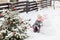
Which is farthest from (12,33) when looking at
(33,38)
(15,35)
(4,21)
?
(33,38)

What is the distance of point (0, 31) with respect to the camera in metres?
5.19

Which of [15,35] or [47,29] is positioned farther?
[47,29]

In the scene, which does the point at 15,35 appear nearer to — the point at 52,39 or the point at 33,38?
the point at 33,38

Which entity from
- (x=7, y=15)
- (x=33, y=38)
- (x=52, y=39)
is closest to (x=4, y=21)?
(x=7, y=15)

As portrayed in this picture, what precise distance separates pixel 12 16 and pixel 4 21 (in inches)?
12.1

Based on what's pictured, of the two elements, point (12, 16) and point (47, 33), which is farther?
point (47, 33)

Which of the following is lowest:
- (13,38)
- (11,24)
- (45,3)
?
(45,3)

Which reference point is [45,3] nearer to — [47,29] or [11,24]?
[47,29]

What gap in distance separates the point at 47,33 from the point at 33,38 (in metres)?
1.16

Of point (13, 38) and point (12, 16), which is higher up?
point (12, 16)

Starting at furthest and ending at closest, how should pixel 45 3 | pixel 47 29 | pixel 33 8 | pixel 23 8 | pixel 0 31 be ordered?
pixel 45 3 → pixel 33 8 → pixel 23 8 → pixel 47 29 → pixel 0 31

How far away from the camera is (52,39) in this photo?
6586mm

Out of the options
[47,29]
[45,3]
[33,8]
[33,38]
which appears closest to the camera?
[33,38]

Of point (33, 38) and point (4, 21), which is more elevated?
point (4, 21)
